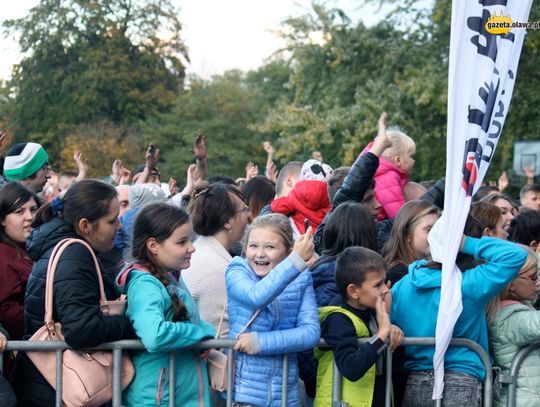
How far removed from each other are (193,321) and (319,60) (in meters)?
Answer: 24.9

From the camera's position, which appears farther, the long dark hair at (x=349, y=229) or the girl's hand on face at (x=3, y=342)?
the long dark hair at (x=349, y=229)

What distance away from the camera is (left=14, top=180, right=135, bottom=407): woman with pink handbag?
4125 millimetres

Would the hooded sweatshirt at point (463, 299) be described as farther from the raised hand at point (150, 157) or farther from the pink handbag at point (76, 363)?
the raised hand at point (150, 157)

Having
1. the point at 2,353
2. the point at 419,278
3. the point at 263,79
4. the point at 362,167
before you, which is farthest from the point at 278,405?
the point at 263,79

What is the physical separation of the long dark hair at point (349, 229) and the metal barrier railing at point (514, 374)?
1.06m

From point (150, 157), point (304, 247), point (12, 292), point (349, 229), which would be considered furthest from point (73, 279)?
point (150, 157)

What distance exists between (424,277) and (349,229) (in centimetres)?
60

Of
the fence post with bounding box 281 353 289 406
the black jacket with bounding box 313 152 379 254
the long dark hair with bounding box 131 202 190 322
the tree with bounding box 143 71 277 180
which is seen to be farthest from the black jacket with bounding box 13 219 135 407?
the tree with bounding box 143 71 277 180

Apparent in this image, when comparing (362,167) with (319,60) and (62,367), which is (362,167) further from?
(319,60)

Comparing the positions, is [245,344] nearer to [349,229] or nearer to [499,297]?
[349,229]

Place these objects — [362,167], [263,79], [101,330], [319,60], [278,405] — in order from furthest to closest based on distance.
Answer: [263,79], [319,60], [362,167], [278,405], [101,330]

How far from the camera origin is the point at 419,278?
472cm

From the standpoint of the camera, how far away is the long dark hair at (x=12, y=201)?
16.7ft

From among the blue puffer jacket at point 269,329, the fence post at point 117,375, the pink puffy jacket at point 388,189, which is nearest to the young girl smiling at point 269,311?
the blue puffer jacket at point 269,329
